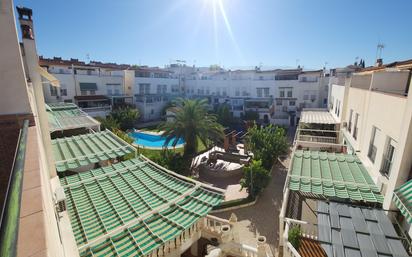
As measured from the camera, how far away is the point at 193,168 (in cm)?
2595

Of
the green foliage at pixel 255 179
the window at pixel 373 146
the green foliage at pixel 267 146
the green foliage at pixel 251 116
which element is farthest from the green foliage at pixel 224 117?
the window at pixel 373 146

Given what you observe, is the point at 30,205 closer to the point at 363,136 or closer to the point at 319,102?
the point at 363,136

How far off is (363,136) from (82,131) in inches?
858

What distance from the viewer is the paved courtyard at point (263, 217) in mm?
14891

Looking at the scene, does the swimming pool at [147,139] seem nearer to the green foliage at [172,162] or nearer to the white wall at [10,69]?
the green foliage at [172,162]

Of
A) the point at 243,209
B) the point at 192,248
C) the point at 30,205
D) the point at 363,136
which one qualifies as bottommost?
the point at 243,209

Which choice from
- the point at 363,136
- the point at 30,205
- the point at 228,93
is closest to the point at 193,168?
the point at 363,136

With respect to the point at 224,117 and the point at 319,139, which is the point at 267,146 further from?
the point at 224,117

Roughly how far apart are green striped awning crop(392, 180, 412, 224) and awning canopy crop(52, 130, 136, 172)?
12749 mm

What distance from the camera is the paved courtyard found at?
48.9 feet

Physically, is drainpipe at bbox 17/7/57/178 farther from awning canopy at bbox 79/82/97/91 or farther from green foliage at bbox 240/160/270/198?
awning canopy at bbox 79/82/97/91

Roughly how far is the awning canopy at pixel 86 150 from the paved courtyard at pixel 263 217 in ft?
30.1

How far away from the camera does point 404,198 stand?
8336mm

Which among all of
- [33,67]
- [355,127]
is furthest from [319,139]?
[33,67]
